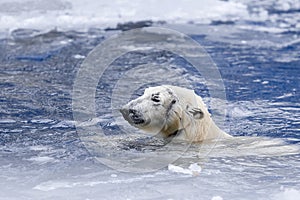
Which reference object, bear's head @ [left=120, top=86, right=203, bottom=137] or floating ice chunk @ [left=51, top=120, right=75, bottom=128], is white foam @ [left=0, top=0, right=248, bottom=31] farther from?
bear's head @ [left=120, top=86, right=203, bottom=137]

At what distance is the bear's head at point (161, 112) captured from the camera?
5254mm

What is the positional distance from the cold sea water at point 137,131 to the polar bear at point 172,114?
0.12m

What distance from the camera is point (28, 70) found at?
27.7ft

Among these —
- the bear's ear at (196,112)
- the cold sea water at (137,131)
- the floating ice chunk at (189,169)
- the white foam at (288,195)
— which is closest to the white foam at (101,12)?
the cold sea water at (137,131)

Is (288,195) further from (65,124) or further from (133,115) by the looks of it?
(65,124)

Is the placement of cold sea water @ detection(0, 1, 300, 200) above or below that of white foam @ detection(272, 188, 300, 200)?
above

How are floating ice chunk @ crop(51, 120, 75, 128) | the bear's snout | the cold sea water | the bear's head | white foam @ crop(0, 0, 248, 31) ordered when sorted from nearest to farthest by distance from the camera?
the cold sea water
the bear's snout
the bear's head
floating ice chunk @ crop(51, 120, 75, 128)
white foam @ crop(0, 0, 248, 31)

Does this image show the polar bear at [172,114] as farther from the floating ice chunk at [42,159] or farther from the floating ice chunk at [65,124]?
the floating ice chunk at [65,124]

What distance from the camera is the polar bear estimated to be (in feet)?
17.3

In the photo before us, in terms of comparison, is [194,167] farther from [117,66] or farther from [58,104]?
[117,66]

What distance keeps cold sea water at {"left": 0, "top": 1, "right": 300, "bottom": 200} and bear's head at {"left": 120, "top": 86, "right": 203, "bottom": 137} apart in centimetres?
16

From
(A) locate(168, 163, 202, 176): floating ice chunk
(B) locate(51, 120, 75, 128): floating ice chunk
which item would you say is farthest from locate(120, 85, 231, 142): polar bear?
(B) locate(51, 120, 75, 128): floating ice chunk

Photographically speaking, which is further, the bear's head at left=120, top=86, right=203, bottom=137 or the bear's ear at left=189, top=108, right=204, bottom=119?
the bear's ear at left=189, top=108, right=204, bottom=119

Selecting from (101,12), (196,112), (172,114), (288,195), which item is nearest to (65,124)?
(172,114)
